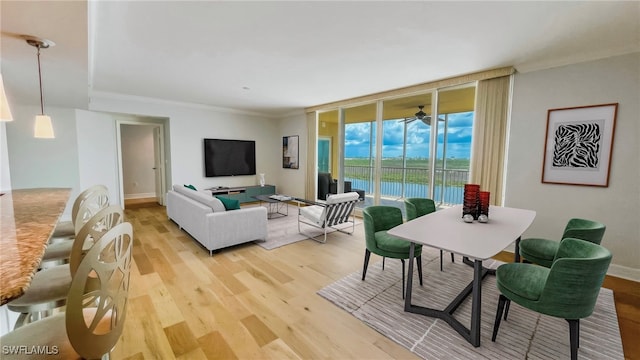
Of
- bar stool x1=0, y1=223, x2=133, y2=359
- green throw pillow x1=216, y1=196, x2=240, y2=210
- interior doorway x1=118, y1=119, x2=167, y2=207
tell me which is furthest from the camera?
interior doorway x1=118, y1=119, x2=167, y2=207

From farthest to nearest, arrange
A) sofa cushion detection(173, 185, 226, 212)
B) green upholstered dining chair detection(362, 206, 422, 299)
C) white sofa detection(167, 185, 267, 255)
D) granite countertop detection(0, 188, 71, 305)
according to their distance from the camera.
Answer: sofa cushion detection(173, 185, 226, 212)
white sofa detection(167, 185, 267, 255)
green upholstered dining chair detection(362, 206, 422, 299)
granite countertop detection(0, 188, 71, 305)

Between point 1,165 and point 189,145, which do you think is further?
point 189,145

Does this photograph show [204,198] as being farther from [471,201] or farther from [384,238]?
[471,201]

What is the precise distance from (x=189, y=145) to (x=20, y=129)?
2.65 m


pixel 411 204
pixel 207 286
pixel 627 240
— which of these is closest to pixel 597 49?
pixel 627 240

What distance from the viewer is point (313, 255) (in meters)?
3.52

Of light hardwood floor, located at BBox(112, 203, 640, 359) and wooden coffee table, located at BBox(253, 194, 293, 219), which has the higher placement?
wooden coffee table, located at BBox(253, 194, 293, 219)

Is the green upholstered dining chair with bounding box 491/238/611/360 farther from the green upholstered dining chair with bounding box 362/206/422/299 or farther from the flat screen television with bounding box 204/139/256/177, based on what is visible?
the flat screen television with bounding box 204/139/256/177

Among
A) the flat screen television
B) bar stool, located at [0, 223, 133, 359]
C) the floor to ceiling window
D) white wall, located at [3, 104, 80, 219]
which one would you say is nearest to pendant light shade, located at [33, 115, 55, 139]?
bar stool, located at [0, 223, 133, 359]

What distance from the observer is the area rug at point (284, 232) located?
3951 mm

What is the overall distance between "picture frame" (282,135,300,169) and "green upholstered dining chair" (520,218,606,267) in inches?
213

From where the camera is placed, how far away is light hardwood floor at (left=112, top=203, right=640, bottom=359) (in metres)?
1.85

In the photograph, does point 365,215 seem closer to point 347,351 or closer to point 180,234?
point 347,351

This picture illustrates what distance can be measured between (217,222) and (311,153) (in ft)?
11.8
